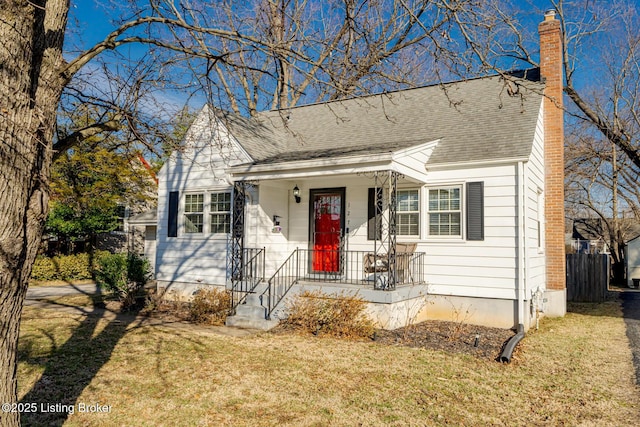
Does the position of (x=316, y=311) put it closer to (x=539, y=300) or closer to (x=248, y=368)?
(x=248, y=368)

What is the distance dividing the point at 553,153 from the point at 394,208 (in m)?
5.46

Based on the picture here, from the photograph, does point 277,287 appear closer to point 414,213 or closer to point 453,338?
point 414,213

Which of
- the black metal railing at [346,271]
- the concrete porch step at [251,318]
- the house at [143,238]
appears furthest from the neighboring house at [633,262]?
the house at [143,238]

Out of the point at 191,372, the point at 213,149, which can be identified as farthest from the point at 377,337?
the point at 213,149

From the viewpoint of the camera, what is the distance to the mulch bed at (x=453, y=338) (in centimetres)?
746

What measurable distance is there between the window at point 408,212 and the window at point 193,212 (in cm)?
542

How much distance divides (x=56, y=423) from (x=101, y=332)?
4.29 m

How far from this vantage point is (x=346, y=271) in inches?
387

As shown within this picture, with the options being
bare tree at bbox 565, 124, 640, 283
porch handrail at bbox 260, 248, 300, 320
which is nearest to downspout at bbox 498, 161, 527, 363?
porch handrail at bbox 260, 248, 300, 320

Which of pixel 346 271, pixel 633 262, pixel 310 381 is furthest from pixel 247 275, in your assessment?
pixel 633 262

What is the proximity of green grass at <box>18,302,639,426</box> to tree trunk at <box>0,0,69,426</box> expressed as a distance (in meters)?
1.82

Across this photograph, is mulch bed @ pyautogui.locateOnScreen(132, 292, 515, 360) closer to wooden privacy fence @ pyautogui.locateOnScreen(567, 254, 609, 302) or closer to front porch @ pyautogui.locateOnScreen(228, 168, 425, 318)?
front porch @ pyautogui.locateOnScreen(228, 168, 425, 318)

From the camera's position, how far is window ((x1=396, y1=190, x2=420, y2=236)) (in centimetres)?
1038

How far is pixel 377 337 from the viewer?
812 cm
